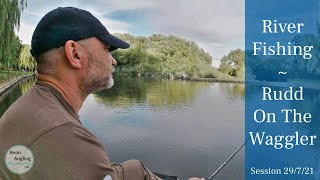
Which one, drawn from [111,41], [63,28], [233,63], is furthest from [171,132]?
[233,63]

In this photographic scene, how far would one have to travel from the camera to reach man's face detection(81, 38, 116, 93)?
1064 mm

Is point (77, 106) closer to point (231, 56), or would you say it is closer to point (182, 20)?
point (182, 20)

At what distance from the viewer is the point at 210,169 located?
38.1 feet

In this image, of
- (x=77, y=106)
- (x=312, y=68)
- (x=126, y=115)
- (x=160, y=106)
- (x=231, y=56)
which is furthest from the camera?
(x=231, y=56)

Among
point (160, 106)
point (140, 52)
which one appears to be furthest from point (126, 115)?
point (140, 52)

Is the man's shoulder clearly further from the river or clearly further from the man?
the river

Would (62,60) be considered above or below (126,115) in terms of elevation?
above

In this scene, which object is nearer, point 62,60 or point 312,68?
point 62,60

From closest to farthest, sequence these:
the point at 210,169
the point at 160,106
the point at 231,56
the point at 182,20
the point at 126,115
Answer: the point at 210,169 < the point at 126,115 < the point at 160,106 < the point at 182,20 < the point at 231,56

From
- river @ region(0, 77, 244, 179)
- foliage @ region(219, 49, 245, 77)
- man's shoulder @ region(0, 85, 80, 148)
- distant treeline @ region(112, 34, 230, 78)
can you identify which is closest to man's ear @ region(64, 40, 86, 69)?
man's shoulder @ region(0, 85, 80, 148)

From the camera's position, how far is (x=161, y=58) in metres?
66.6

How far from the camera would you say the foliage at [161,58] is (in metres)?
63.2

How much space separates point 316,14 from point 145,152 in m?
19.0

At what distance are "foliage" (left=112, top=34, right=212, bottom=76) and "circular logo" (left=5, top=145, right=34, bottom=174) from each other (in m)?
58.4
